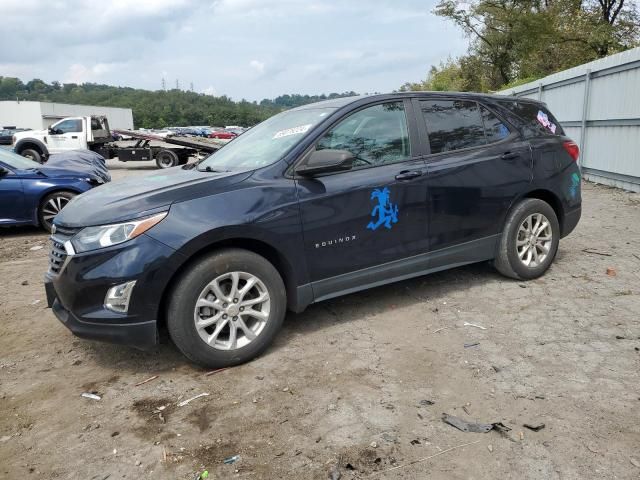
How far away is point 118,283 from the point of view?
10.5ft

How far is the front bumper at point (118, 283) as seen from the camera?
318 centimetres

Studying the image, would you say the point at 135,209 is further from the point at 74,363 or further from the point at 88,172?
the point at 88,172

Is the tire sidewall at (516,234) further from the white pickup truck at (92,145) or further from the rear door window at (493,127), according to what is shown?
the white pickup truck at (92,145)

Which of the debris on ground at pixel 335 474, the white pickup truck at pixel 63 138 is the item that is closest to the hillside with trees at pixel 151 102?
the white pickup truck at pixel 63 138

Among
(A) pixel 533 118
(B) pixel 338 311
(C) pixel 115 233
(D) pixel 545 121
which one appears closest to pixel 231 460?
(C) pixel 115 233

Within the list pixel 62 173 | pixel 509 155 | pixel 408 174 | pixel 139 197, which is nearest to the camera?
pixel 139 197

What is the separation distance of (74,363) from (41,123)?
2816 inches

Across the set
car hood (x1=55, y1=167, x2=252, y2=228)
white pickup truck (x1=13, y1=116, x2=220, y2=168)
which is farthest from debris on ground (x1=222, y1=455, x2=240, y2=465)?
white pickup truck (x1=13, y1=116, x2=220, y2=168)

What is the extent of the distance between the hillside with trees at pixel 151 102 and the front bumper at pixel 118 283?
10375 cm

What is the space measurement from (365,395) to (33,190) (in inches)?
262

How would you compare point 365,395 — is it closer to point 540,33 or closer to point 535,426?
point 535,426

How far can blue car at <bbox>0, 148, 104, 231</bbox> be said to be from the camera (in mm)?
7672

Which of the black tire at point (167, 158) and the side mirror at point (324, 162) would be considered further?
the black tire at point (167, 158)

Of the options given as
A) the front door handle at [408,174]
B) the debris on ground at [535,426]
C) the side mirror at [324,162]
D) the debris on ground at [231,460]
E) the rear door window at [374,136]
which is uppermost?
the rear door window at [374,136]
